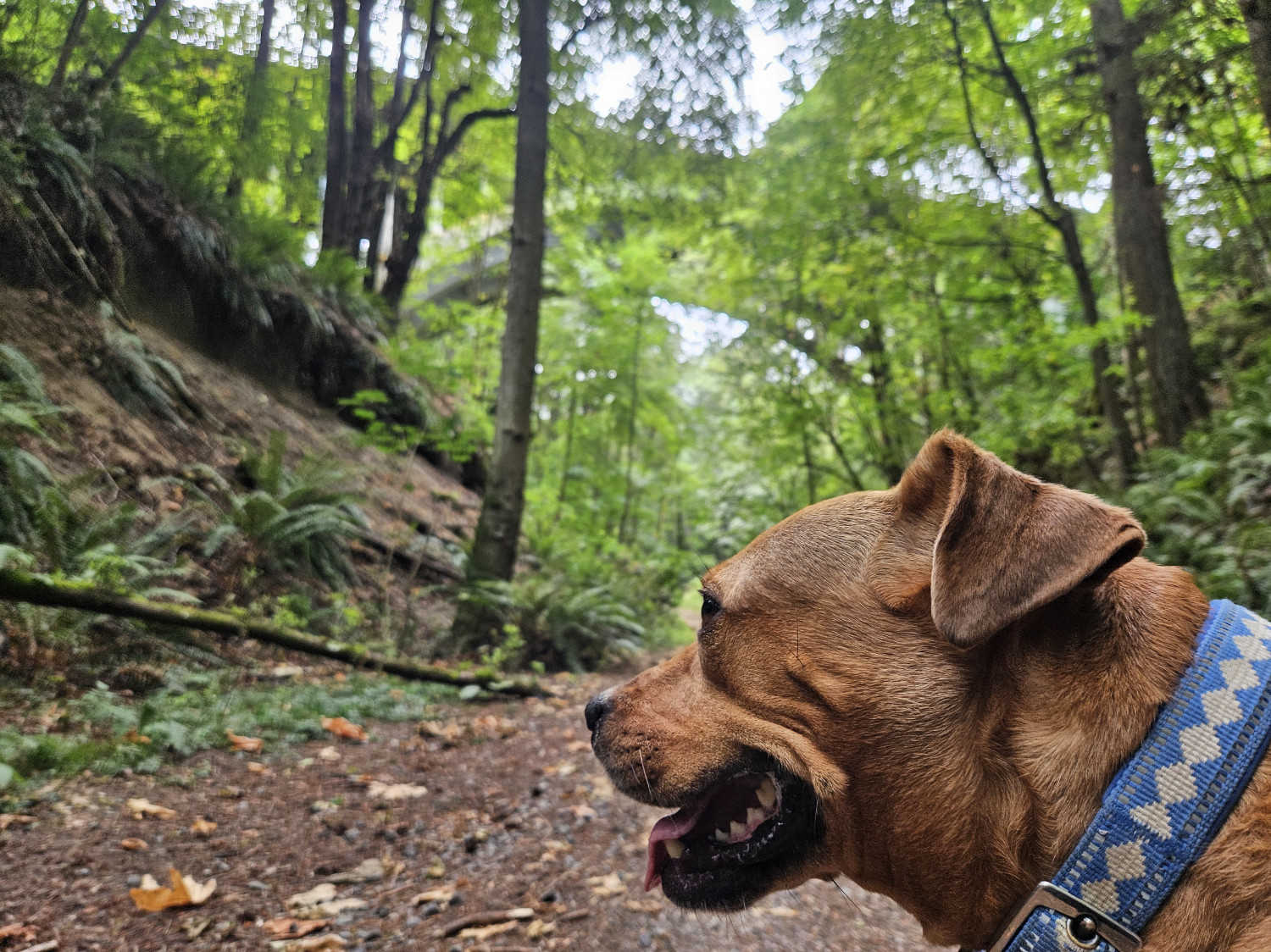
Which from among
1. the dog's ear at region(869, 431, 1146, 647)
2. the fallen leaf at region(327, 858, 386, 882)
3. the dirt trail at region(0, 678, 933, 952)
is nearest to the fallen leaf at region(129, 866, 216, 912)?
the dirt trail at region(0, 678, 933, 952)

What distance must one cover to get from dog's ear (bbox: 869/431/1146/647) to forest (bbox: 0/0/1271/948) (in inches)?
155

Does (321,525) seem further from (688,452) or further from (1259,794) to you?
(688,452)

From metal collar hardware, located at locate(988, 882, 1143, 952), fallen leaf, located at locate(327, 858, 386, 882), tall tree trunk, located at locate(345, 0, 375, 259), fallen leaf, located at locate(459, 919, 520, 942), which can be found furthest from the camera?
tall tree trunk, located at locate(345, 0, 375, 259)

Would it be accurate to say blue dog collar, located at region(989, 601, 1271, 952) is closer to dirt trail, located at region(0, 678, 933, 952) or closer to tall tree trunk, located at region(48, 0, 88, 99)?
dirt trail, located at region(0, 678, 933, 952)

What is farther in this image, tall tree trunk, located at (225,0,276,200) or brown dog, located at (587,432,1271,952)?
tall tree trunk, located at (225,0,276,200)

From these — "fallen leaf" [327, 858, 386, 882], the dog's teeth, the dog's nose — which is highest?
the dog's nose

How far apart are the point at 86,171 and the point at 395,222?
850 centimetres

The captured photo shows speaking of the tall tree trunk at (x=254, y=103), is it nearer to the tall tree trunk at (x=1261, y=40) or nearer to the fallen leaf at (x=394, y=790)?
the fallen leaf at (x=394, y=790)

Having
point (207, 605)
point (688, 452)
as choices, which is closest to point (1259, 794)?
point (207, 605)

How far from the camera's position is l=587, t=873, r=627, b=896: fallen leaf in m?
3.21

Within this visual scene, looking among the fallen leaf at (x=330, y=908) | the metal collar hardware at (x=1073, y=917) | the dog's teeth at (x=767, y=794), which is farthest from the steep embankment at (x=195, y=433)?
the metal collar hardware at (x=1073, y=917)

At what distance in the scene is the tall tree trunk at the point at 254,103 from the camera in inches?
345

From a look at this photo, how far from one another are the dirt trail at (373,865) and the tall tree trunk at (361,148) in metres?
11.7

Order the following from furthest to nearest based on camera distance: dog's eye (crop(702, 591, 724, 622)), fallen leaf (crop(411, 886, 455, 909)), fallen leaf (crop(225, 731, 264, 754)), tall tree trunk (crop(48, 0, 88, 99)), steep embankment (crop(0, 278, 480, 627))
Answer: steep embankment (crop(0, 278, 480, 627))
tall tree trunk (crop(48, 0, 88, 99))
fallen leaf (crop(225, 731, 264, 754))
fallen leaf (crop(411, 886, 455, 909))
dog's eye (crop(702, 591, 724, 622))
